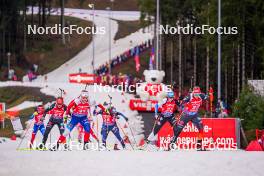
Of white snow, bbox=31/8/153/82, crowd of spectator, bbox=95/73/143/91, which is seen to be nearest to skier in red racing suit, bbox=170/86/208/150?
crowd of spectator, bbox=95/73/143/91

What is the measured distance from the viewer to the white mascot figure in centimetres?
4328

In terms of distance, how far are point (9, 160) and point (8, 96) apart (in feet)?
131

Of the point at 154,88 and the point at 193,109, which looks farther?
the point at 154,88

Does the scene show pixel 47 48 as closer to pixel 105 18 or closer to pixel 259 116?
pixel 105 18

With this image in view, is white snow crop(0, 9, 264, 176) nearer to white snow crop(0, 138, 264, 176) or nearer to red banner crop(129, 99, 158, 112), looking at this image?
white snow crop(0, 138, 264, 176)

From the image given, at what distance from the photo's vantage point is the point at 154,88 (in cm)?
4369

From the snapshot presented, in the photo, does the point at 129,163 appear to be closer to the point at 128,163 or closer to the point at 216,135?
the point at 128,163

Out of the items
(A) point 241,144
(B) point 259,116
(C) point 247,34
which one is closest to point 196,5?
(C) point 247,34

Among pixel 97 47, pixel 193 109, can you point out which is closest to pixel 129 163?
pixel 193 109

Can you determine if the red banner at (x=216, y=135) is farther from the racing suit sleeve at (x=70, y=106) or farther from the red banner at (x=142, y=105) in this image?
the red banner at (x=142, y=105)

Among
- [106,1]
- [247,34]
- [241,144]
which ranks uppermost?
[106,1]

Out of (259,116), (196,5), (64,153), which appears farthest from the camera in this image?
(196,5)

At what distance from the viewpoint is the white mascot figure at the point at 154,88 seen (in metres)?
43.3

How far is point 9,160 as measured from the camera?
19453 mm
